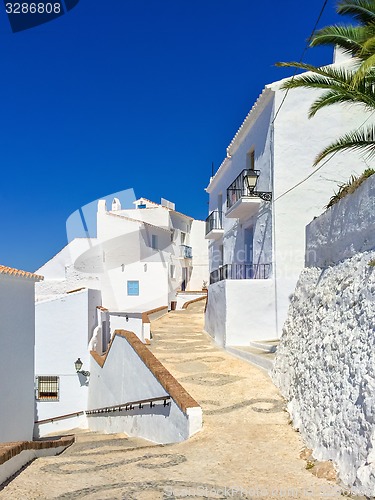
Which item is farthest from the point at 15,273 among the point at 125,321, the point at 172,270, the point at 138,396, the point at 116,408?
the point at 172,270

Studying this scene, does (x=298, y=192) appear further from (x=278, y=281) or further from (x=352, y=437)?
(x=352, y=437)

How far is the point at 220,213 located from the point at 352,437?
18196 mm

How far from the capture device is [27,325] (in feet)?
42.4

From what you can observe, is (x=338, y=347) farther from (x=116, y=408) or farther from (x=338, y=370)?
(x=116, y=408)

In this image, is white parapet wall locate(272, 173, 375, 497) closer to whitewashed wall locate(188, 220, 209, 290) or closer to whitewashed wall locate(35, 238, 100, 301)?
whitewashed wall locate(35, 238, 100, 301)

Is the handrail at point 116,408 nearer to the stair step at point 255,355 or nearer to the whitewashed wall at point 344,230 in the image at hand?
the stair step at point 255,355

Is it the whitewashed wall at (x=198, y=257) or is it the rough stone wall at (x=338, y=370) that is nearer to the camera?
the rough stone wall at (x=338, y=370)

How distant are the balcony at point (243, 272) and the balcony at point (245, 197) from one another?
193 cm

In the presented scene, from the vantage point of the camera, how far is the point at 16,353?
12.1 m

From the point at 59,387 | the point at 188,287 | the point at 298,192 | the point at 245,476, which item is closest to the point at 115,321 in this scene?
the point at 59,387

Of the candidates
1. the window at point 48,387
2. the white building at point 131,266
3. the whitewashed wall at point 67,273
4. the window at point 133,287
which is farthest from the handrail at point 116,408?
the window at point 133,287

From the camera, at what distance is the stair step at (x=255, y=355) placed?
11.8m

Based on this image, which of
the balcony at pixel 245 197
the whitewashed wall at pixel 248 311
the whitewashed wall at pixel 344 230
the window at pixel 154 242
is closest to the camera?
the whitewashed wall at pixel 344 230

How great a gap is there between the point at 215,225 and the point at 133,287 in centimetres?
1089
